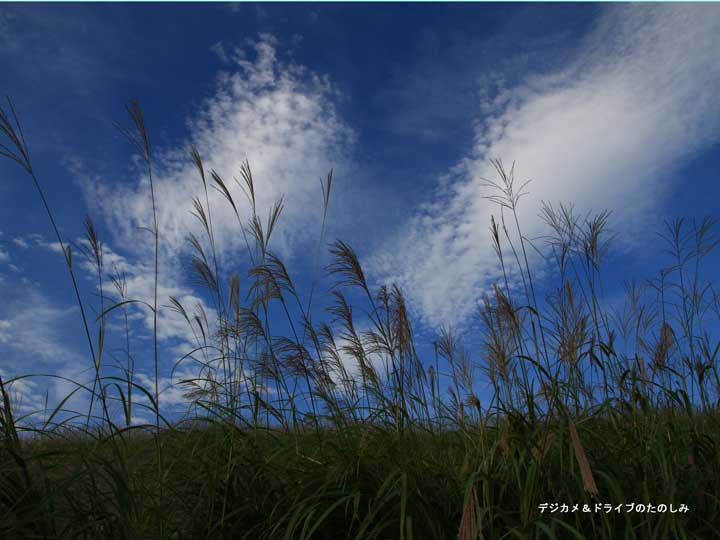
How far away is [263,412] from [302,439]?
1.18 feet

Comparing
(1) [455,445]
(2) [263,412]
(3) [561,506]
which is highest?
(2) [263,412]

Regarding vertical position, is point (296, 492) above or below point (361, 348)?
below

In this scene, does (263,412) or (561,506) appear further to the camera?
(263,412)

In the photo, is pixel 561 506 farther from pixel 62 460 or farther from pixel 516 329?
pixel 62 460

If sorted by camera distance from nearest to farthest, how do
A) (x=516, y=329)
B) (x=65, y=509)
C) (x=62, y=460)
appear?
(x=65, y=509) < (x=62, y=460) < (x=516, y=329)

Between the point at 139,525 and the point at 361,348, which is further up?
the point at 361,348

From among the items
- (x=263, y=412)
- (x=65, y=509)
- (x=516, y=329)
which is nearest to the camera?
(x=65, y=509)

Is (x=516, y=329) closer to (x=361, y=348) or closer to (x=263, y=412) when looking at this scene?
(x=361, y=348)

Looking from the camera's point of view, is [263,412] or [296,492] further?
[263,412]

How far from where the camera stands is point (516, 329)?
3.61 meters

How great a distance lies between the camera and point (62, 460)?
262 centimetres

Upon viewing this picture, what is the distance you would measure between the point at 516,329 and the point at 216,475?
7.10 feet

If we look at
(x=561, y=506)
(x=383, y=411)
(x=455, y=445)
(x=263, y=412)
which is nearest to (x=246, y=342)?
(x=263, y=412)

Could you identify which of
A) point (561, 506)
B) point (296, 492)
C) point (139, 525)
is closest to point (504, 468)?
point (561, 506)
